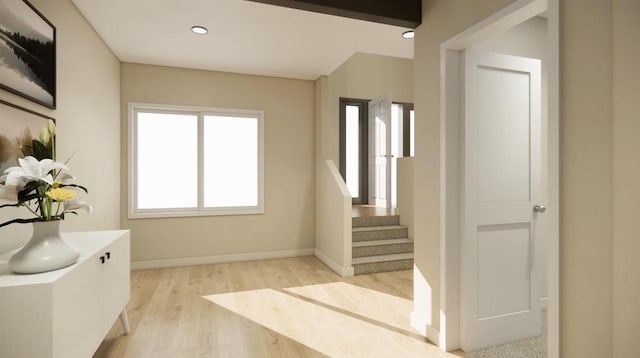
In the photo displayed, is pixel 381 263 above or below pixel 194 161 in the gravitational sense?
below

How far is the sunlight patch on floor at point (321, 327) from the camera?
212 cm

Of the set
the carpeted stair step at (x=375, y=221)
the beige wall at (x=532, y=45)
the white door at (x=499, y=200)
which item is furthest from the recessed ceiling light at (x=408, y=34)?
the carpeted stair step at (x=375, y=221)

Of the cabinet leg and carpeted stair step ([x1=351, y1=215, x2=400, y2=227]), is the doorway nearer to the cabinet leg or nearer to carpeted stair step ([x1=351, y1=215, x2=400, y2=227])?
carpeted stair step ([x1=351, y1=215, x2=400, y2=227])

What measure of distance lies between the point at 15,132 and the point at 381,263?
11.4 feet

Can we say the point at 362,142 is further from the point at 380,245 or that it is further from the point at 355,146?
the point at 380,245

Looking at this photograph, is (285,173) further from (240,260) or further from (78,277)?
(78,277)

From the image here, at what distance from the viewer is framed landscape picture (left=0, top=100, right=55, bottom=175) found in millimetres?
1665

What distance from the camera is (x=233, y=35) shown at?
3107 mm

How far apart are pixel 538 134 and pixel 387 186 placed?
325cm

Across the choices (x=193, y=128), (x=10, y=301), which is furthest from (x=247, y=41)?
(x=10, y=301)

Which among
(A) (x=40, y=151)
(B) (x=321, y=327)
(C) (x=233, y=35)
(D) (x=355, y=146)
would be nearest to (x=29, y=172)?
(A) (x=40, y=151)

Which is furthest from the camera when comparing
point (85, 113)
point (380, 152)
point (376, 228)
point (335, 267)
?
point (380, 152)

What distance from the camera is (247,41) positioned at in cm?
325

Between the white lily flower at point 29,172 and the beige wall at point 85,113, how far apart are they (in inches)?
20.4
